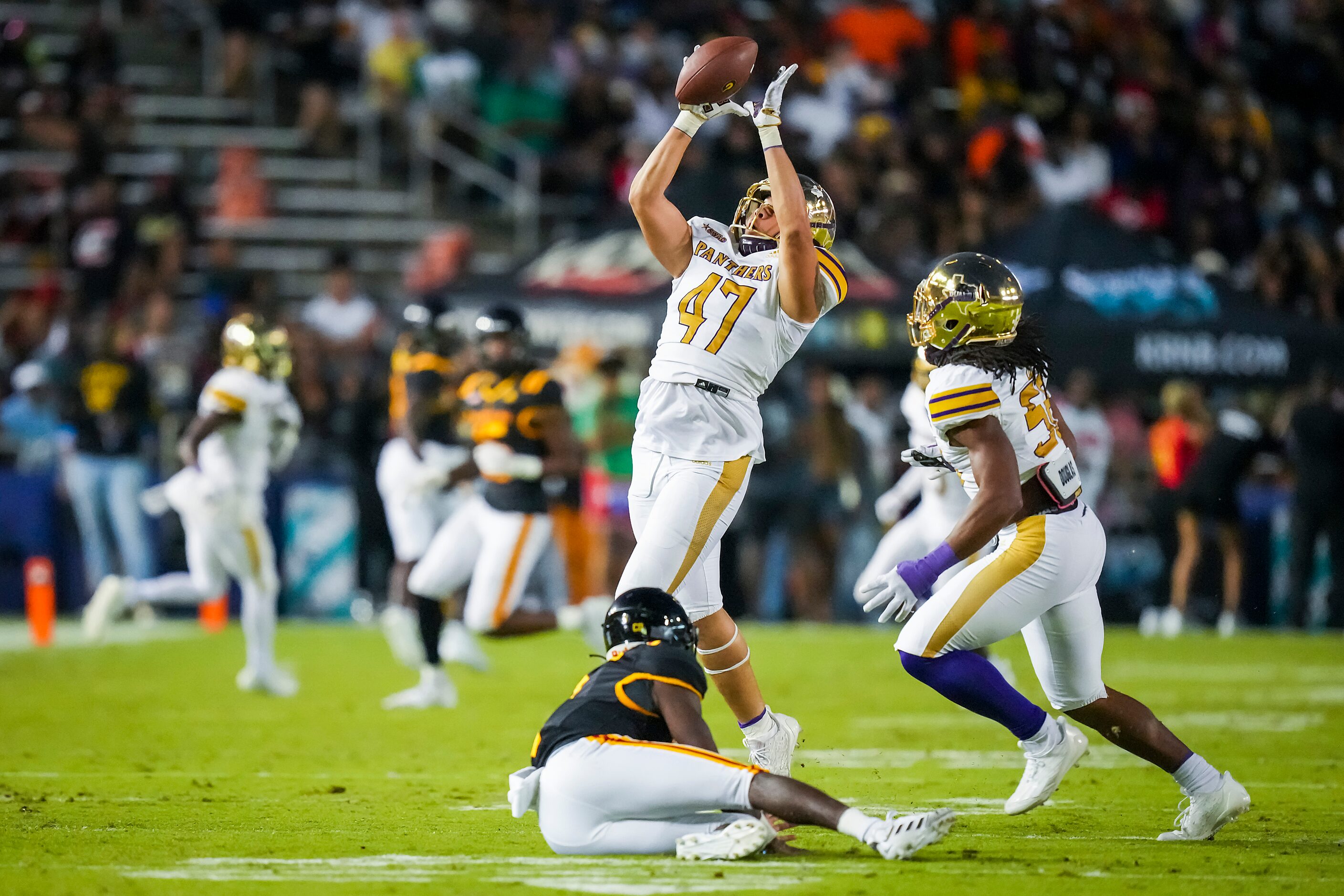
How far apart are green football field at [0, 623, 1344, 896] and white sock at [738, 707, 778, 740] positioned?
1.47 ft

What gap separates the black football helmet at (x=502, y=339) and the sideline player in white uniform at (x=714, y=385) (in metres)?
3.81

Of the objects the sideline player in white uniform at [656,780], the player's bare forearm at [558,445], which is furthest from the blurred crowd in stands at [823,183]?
the sideline player in white uniform at [656,780]

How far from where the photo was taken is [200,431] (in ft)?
34.4

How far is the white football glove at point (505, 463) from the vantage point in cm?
998

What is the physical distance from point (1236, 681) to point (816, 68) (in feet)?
32.2

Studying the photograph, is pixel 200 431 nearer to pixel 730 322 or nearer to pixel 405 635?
pixel 405 635

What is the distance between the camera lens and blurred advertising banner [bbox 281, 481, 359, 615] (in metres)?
15.3

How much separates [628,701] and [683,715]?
19 centimetres

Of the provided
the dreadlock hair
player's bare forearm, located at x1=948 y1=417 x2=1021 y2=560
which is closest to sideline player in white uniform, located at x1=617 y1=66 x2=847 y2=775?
the dreadlock hair

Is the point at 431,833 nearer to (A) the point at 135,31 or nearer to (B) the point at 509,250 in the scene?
(B) the point at 509,250

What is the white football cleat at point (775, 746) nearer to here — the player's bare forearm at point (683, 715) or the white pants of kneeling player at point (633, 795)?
the white pants of kneeling player at point (633, 795)

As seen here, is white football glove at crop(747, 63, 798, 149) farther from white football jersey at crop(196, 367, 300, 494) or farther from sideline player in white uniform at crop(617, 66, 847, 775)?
white football jersey at crop(196, 367, 300, 494)

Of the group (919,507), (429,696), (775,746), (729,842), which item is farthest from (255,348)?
(729,842)

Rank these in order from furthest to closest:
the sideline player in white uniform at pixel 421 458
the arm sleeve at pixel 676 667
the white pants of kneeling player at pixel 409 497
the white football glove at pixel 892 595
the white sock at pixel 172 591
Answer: the white pants of kneeling player at pixel 409 497 < the white sock at pixel 172 591 < the sideline player in white uniform at pixel 421 458 < the white football glove at pixel 892 595 < the arm sleeve at pixel 676 667
